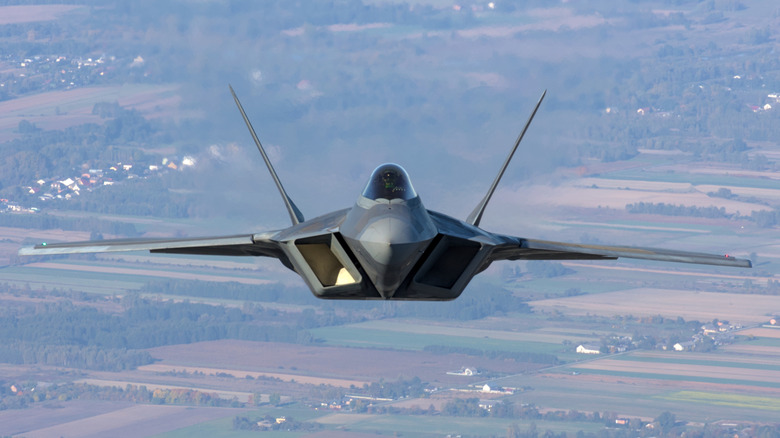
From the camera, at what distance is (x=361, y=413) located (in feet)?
627

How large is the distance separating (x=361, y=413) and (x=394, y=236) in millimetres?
173203

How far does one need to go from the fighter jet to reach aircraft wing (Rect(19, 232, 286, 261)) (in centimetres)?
2

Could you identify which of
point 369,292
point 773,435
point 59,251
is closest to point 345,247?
point 369,292

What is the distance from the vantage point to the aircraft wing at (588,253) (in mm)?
23266

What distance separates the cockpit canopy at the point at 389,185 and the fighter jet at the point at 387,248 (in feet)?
0.05

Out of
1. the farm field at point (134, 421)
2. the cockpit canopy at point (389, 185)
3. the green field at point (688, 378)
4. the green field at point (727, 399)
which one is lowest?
the green field at point (727, 399)

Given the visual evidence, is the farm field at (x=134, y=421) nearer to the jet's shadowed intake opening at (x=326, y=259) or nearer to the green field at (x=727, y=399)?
the green field at (x=727, y=399)

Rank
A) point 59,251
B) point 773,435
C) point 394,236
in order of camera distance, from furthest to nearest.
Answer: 1. point 773,435
2. point 59,251
3. point 394,236

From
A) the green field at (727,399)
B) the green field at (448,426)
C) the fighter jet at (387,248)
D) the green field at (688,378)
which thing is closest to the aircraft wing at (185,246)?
the fighter jet at (387,248)

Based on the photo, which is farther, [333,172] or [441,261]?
[333,172]

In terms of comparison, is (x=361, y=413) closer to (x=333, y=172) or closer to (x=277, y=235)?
(x=333, y=172)

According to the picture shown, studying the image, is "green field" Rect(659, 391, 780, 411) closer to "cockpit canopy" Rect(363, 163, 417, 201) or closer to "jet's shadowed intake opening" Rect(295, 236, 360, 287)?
"jet's shadowed intake opening" Rect(295, 236, 360, 287)

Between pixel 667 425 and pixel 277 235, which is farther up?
pixel 277 235

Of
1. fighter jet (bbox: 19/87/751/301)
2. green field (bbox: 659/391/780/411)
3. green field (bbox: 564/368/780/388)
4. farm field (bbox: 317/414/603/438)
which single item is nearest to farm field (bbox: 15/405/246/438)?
farm field (bbox: 317/414/603/438)
